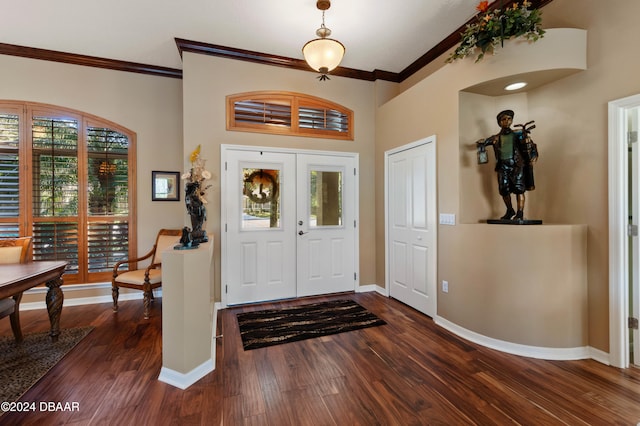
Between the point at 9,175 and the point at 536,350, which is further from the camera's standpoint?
the point at 9,175

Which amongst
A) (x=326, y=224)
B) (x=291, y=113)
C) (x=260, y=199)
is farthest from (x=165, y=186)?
(x=326, y=224)

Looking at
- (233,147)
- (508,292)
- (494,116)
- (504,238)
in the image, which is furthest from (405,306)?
(233,147)

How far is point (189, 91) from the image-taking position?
139 inches

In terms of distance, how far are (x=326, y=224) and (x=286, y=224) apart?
62 cm

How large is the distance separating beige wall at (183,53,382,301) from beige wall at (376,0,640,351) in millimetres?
1021

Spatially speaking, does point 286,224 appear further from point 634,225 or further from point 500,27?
point 634,225

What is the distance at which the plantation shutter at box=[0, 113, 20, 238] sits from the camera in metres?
3.49

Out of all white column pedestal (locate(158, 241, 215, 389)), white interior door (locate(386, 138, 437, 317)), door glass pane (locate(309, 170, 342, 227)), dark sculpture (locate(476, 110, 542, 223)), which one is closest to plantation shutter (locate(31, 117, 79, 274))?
white column pedestal (locate(158, 241, 215, 389))

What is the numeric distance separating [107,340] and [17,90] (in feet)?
11.3

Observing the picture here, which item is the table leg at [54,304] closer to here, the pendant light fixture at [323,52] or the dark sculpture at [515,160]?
the pendant light fixture at [323,52]

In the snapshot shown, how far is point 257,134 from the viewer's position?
12.5ft


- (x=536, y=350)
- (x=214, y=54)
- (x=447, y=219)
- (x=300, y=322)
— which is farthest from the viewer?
(x=214, y=54)

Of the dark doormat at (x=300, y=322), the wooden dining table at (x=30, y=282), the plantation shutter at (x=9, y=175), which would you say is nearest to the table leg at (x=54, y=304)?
the wooden dining table at (x=30, y=282)

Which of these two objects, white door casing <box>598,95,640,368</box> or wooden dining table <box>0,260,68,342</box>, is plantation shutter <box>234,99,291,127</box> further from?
white door casing <box>598,95,640,368</box>
